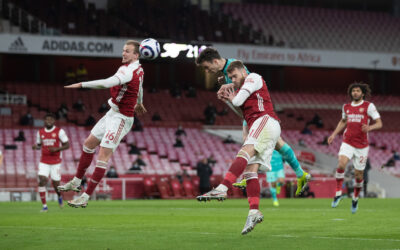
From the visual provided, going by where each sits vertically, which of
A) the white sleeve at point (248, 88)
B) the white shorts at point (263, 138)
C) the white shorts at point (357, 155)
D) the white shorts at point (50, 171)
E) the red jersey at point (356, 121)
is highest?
the white sleeve at point (248, 88)

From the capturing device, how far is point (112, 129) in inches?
456

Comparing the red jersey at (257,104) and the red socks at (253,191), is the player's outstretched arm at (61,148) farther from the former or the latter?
the red socks at (253,191)

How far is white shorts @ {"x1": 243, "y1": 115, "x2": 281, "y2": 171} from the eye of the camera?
386 inches

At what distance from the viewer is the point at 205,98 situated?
4469 cm

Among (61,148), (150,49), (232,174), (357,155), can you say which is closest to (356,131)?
(357,155)

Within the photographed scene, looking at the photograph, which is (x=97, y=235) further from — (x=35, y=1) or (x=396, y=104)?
(x=396, y=104)

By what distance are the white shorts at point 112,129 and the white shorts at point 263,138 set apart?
2.59 metres

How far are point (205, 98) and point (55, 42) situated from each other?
1048 cm

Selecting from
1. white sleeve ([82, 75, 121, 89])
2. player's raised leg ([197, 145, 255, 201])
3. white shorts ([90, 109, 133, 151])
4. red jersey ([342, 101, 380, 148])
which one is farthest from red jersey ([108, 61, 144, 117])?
red jersey ([342, 101, 380, 148])

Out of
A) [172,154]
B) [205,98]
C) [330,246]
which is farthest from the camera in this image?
[205,98]

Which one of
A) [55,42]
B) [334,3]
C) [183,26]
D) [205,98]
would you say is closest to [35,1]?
[55,42]

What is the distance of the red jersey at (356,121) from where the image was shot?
1562cm

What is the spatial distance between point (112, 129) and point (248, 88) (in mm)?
2893

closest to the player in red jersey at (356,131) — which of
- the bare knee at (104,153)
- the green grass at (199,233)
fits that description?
the green grass at (199,233)
